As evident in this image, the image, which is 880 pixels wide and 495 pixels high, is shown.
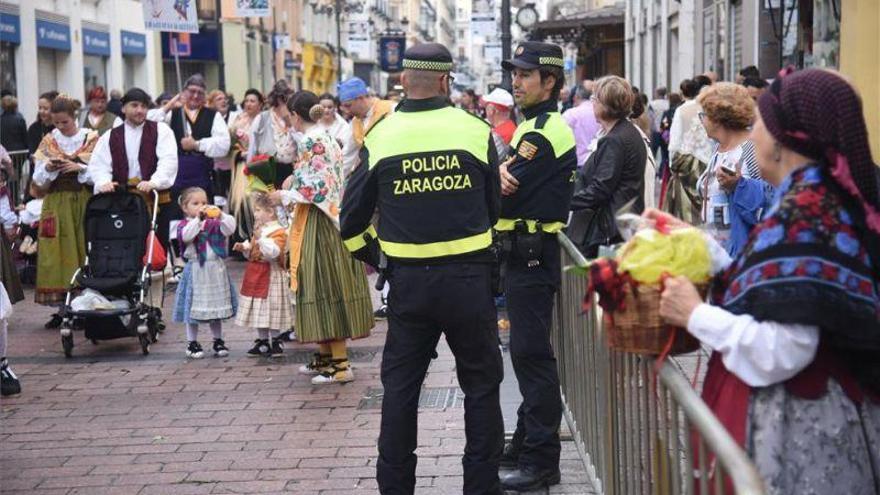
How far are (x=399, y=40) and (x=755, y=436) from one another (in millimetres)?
54046

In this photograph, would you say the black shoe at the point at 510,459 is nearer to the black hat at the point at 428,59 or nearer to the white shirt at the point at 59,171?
the black hat at the point at 428,59

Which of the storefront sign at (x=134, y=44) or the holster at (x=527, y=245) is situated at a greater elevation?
the storefront sign at (x=134, y=44)

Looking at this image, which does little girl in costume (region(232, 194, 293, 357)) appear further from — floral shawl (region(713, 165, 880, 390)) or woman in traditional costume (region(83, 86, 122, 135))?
floral shawl (region(713, 165, 880, 390))

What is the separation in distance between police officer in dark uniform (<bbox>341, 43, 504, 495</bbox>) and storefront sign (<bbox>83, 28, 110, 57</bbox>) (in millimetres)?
25815

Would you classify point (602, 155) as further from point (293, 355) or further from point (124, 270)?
point (124, 270)

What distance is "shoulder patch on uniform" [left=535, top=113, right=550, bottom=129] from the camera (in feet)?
20.4

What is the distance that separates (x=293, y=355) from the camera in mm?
10172

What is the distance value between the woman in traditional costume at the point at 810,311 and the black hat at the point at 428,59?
2.47m

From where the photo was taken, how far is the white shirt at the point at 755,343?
323 centimetres

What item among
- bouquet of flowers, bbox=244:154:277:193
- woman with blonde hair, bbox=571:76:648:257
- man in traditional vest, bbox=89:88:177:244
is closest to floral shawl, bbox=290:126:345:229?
woman with blonde hair, bbox=571:76:648:257

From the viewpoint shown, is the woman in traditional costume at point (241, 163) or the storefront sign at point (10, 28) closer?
the woman in traditional costume at point (241, 163)

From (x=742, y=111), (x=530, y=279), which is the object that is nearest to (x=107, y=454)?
(x=530, y=279)

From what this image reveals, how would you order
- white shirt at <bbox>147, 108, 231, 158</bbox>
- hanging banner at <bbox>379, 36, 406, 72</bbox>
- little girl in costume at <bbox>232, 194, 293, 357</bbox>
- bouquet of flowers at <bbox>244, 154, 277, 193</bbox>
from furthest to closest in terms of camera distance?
hanging banner at <bbox>379, 36, 406, 72</bbox>, white shirt at <bbox>147, 108, 231, 158</bbox>, bouquet of flowers at <bbox>244, 154, 277, 193</bbox>, little girl in costume at <bbox>232, 194, 293, 357</bbox>

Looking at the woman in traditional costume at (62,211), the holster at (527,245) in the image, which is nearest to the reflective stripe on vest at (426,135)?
the holster at (527,245)
